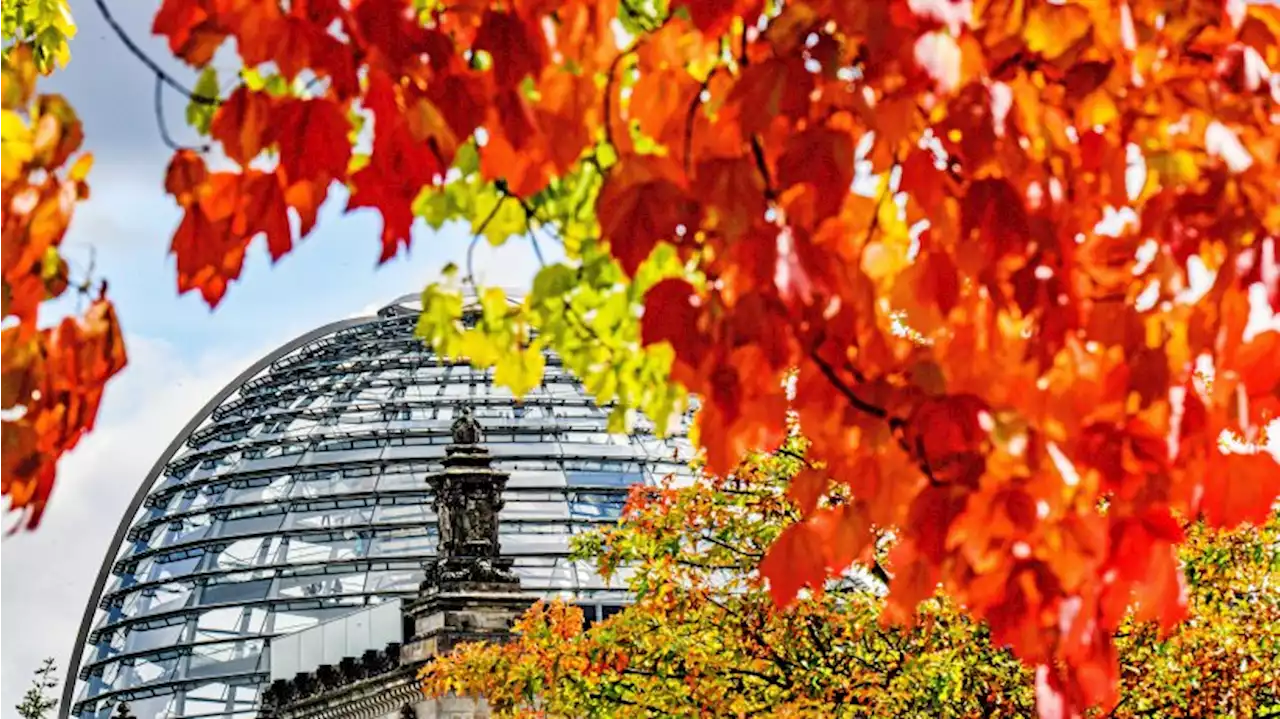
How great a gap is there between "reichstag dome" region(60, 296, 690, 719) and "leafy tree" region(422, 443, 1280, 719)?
5194 cm

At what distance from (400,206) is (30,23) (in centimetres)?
707

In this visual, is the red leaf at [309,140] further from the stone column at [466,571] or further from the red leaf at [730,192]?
the stone column at [466,571]

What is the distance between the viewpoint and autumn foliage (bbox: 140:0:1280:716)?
21.6 ft

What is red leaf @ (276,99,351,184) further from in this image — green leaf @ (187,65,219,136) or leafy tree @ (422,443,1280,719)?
leafy tree @ (422,443,1280,719)

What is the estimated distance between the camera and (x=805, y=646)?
24594 millimetres

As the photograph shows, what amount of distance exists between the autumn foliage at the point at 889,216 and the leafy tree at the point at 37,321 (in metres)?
0.57

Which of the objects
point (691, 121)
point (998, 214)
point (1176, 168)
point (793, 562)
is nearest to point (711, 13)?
point (691, 121)

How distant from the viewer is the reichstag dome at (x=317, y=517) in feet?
280

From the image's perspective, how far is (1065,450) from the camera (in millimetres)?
7289

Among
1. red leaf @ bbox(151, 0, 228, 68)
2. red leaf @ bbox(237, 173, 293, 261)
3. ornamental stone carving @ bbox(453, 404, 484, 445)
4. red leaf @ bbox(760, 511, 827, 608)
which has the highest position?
ornamental stone carving @ bbox(453, 404, 484, 445)

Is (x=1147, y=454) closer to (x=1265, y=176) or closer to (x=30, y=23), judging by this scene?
(x=1265, y=176)

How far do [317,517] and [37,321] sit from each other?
8328 cm

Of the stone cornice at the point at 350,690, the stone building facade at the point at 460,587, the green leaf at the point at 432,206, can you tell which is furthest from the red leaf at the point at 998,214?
the stone cornice at the point at 350,690

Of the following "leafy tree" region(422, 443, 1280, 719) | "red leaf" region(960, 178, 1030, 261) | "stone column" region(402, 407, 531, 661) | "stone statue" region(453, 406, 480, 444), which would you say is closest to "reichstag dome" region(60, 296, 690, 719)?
"stone statue" region(453, 406, 480, 444)
